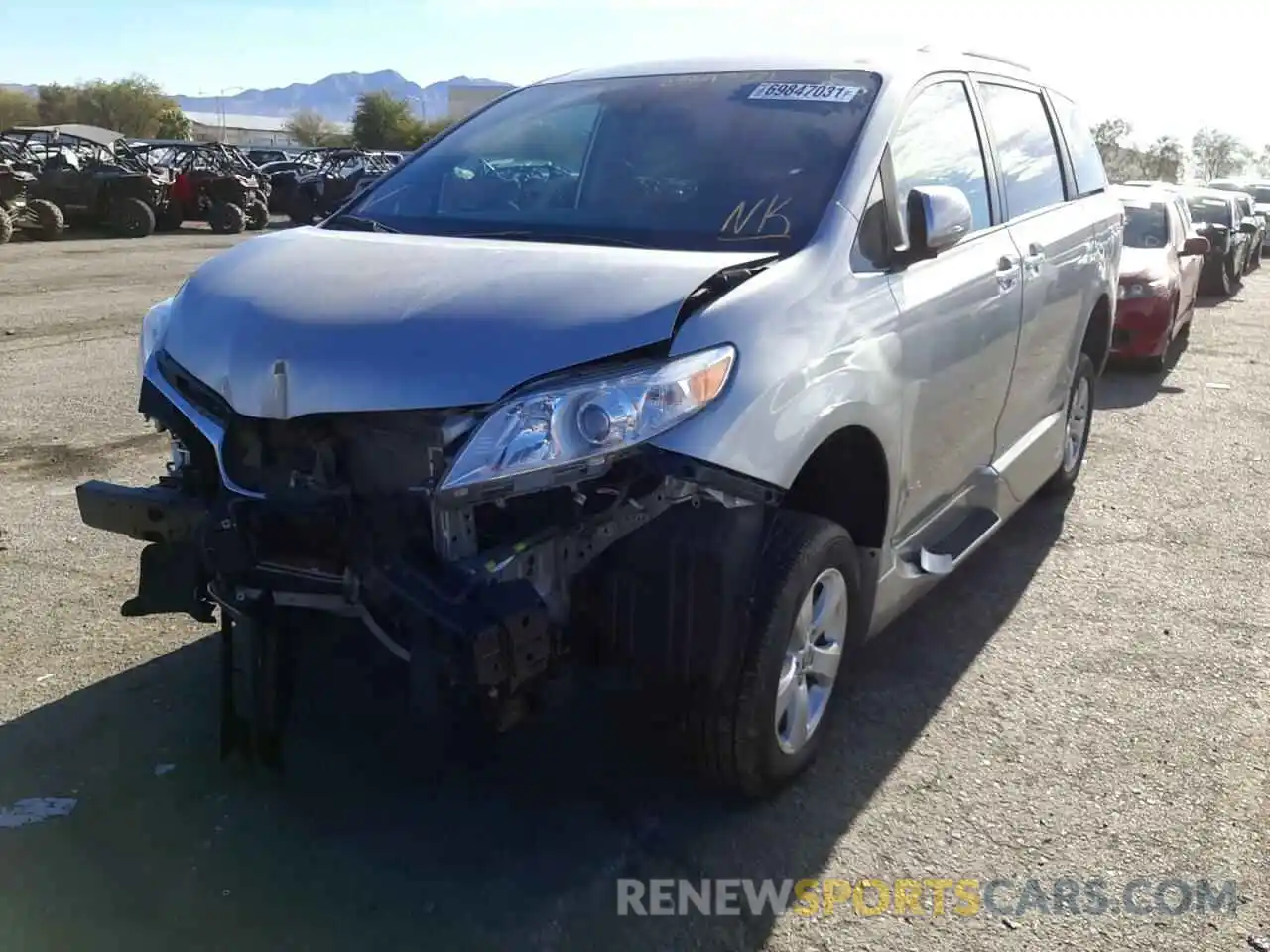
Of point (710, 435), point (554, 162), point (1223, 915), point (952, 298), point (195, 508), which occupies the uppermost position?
point (554, 162)

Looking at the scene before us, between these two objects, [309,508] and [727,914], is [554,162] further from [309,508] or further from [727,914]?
[727,914]

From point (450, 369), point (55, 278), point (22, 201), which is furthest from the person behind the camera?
point (22, 201)

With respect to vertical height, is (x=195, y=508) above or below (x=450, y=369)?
below

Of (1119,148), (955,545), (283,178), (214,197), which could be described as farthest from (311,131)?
(955,545)

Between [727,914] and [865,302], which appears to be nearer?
[727,914]

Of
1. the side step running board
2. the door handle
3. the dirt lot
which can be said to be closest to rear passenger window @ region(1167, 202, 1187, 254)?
the dirt lot

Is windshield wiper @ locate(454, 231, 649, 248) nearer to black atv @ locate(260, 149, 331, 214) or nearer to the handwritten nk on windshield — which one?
the handwritten nk on windshield

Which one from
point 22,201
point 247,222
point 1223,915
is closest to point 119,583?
point 1223,915

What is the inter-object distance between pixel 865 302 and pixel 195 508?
Answer: 5.96 ft

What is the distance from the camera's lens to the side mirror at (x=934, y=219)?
336 centimetres

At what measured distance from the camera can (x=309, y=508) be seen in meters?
2.67

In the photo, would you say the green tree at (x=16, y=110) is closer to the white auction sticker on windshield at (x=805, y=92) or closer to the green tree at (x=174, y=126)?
the green tree at (x=174, y=126)

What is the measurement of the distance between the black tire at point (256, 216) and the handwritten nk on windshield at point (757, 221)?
74.4ft

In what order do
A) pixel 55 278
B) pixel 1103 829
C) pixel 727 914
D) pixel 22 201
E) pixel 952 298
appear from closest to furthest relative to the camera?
pixel 727 914, pixel 1103 829, pixel 952 298, pixel 55 278, pixel 22 201
